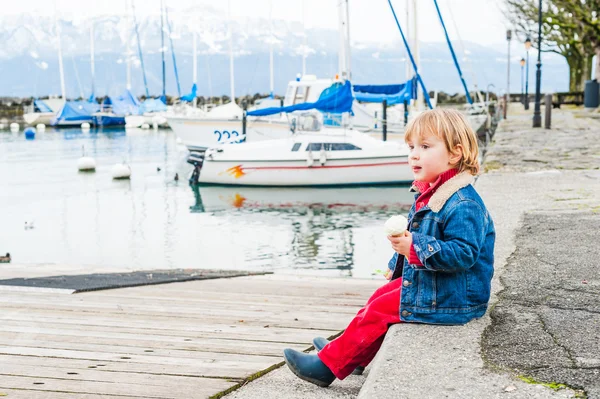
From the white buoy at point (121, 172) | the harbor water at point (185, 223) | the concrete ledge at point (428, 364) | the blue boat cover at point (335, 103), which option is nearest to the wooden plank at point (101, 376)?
the concrete ledge at point (428, 364)

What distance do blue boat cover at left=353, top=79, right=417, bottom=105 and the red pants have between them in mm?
24543

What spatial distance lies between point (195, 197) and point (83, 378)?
18419mm

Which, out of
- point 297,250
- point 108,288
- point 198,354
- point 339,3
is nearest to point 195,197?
point 297,250

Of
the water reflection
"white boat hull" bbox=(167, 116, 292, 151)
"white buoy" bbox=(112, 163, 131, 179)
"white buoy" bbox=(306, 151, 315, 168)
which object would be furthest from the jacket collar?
"white boat hull" bbox=(167, 116, 292, 151)

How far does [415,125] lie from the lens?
10.5 feet

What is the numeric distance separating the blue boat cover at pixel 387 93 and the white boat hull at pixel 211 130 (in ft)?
12.0

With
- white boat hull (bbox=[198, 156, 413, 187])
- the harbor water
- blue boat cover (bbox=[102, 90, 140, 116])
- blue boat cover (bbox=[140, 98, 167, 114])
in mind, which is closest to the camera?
the harbor water

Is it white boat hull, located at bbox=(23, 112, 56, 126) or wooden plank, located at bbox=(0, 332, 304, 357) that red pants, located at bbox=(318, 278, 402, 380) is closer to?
wooden plank, located at bbox=(0, 332, 304, 357)

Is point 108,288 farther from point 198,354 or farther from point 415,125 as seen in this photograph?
point 415,125

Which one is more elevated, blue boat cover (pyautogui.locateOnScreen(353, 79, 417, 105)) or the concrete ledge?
blue boat cover (pyautogui.locateOnScreen(353, 79, 417, 105))

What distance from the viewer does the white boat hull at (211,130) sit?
27.3 meters

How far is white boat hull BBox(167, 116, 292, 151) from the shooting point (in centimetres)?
2734

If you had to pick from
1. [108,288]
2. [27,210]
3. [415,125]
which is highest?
[415,125]

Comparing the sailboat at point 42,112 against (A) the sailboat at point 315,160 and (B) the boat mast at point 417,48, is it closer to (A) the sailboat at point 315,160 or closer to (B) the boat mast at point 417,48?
(B) the boat mast at point 417,48
